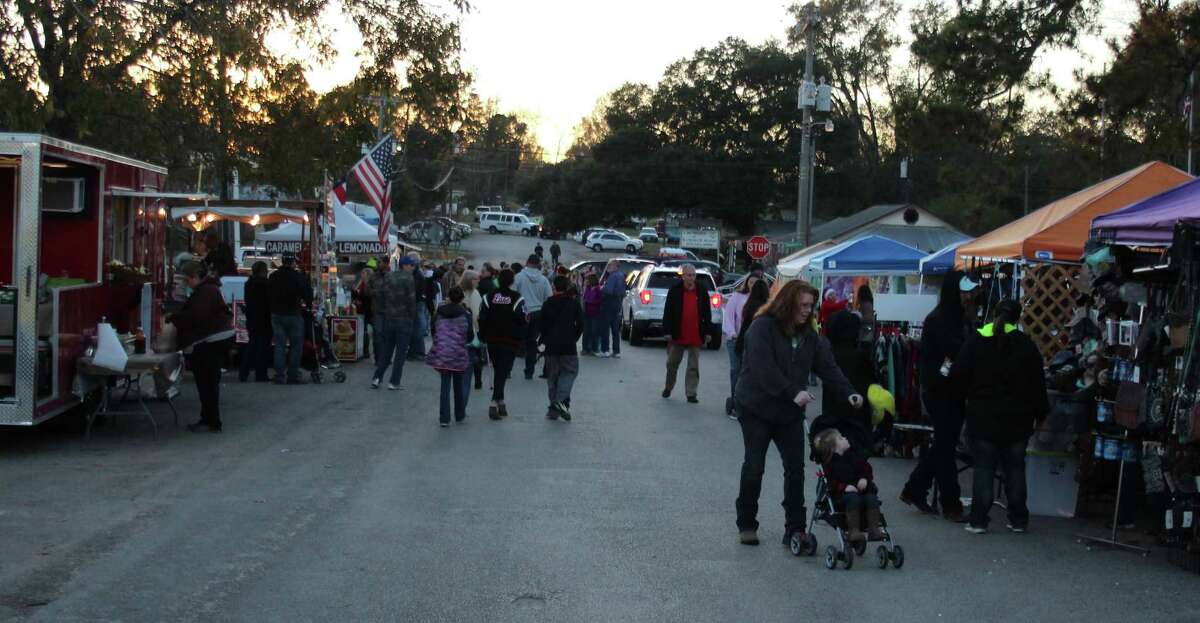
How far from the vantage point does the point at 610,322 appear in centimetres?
2586

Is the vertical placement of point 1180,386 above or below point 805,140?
below

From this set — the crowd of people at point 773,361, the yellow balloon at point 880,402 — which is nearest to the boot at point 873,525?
the crowd of people at point 773,361

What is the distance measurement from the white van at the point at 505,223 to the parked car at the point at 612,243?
17.7 m

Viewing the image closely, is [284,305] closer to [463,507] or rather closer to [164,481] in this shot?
[164,481]

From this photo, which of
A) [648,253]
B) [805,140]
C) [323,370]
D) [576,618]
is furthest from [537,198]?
[576,618]

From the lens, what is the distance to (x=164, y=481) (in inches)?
412

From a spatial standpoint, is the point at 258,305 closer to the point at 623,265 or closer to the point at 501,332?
the point at 501,332

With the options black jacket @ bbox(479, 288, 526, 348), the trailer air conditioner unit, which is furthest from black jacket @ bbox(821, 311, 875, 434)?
the trailer air conditioner unit

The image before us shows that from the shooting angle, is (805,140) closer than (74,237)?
No

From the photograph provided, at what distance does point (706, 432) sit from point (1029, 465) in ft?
16.5

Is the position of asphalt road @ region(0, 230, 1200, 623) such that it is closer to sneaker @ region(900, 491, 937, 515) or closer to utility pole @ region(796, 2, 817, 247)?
sneaker @ region(900, 491, 937, 515)

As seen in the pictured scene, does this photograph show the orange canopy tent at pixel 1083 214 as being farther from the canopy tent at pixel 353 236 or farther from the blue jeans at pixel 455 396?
the canopy tent at pixel 353 236

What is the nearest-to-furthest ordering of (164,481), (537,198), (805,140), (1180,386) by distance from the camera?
(1180,386) < (164,481) < (805,140) < (537,198)

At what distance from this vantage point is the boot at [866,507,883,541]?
7.91 meters
